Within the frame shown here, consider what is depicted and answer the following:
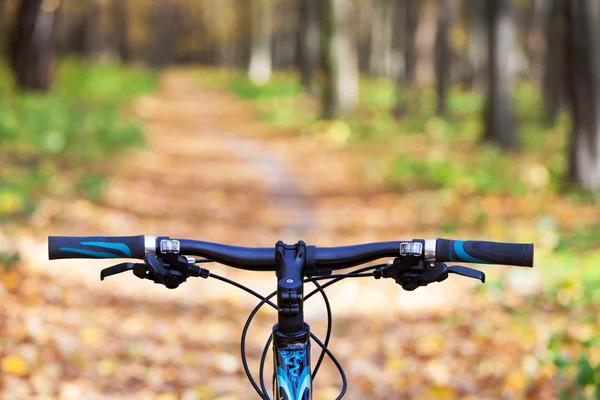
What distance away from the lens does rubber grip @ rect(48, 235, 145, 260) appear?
2.11 metres

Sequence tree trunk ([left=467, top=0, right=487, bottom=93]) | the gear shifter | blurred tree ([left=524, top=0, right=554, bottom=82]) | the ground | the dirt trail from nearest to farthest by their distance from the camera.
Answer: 1. the gear shifter
2. the ground
3. the dirt trail
4. tree trunk ([left=467, top=0, right=487, bottom=93])
5. blurred tree ([left=524, top=0, right=554, bottom=82])

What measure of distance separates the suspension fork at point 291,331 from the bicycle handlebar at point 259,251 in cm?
7

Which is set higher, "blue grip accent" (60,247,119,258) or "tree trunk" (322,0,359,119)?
"tree trunk" (322,0,359,119)

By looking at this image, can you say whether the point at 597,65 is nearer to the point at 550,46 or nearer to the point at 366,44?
the point at 550,46

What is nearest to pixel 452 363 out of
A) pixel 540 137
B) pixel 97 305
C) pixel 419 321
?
pixel 419 321

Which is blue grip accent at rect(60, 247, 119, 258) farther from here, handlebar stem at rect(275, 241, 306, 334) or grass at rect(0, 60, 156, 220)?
grass at rect(0, 60, 156, 220)

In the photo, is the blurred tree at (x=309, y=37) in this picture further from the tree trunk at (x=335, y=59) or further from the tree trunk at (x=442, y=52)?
the tree trunk at (x=335, y=59)

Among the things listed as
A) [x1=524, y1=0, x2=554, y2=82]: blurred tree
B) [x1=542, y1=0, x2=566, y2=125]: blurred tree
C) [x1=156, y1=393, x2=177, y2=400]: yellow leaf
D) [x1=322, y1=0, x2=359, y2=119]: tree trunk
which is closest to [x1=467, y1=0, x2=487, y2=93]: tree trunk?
[x1=524, y1=0, x2=554, y2=82]: blurred tree

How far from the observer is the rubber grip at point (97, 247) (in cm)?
211

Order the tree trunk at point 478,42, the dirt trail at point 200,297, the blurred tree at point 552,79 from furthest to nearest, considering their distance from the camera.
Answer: the tree trunk at point 478,42 → the blurred tree at point 552,79 → the dirt trail at point 200,297

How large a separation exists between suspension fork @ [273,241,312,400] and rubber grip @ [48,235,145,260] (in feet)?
1.43

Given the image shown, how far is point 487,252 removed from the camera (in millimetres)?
2037

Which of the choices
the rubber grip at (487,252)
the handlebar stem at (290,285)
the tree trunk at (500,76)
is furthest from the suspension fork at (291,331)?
the tree trunk at (500,76)

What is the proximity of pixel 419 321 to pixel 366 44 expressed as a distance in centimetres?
6109
